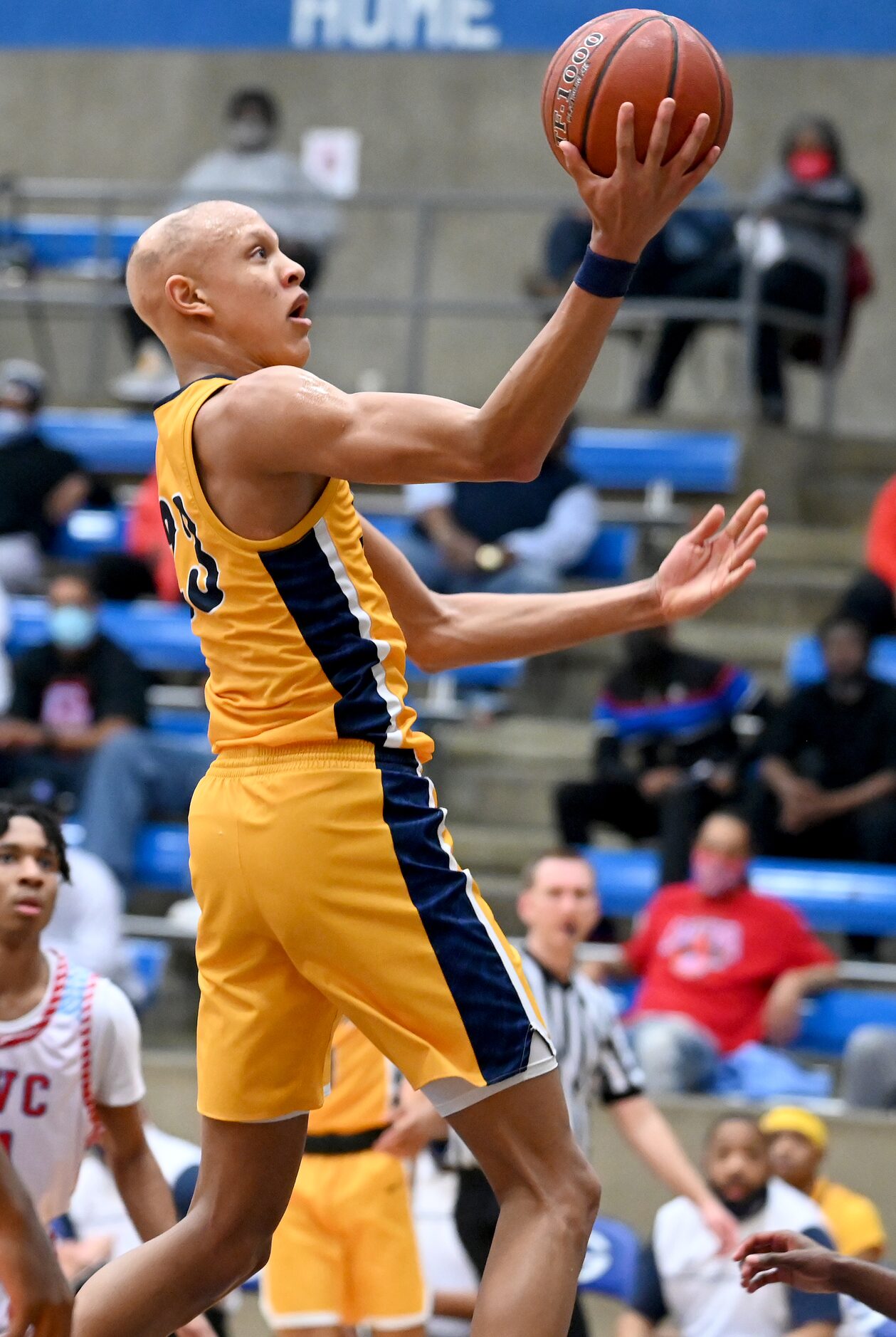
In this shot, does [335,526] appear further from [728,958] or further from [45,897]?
[728,958]

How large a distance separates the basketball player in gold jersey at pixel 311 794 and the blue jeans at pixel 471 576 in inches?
222

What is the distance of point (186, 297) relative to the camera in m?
3.44

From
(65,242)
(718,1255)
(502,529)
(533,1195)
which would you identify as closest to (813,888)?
(718,1255)

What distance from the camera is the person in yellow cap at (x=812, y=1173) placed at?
6.18 meters

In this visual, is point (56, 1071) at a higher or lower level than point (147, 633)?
lower

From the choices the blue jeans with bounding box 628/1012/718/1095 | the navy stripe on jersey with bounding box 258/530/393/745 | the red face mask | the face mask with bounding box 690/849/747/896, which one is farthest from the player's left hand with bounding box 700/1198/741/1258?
the red face mask

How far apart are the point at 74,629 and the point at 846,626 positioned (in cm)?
323

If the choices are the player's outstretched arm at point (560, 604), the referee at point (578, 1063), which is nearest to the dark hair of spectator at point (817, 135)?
the referee at point (578, 1063)

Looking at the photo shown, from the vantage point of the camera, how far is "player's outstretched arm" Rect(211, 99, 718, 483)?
3.03 meters

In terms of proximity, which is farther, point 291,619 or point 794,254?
point 794,254

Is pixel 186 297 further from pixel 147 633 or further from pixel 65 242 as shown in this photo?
pixel 65 242

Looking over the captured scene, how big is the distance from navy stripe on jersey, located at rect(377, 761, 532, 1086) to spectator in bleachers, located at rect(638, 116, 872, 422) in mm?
7525

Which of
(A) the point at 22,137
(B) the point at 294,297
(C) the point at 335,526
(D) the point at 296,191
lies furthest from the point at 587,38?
(A) the point at 22,137

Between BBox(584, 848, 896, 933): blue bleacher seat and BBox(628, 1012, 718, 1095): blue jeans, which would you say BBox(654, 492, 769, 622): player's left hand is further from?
BBox(584, 848, 896, 933): blue bleacher seat
